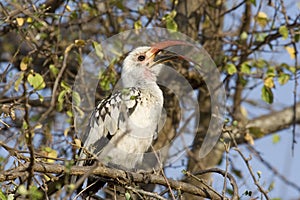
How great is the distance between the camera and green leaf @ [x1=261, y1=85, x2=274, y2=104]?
4246 mm

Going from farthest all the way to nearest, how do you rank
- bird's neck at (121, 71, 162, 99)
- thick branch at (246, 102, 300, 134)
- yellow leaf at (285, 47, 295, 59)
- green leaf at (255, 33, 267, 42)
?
thick branch at (246, 102, 300, 134) < yellow leaf at (285, 47, 295, 59) < green leaf at (255, 33, 267, 42) < bird's neck at (121, 71, 162, 99)

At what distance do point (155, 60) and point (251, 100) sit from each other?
6.76 feet

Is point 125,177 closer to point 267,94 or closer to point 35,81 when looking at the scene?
point 35,81

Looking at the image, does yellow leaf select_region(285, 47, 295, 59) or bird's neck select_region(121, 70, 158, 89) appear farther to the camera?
yellow leaf select_region(285, 47, 295, 59)

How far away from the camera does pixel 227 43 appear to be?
16.1 feet

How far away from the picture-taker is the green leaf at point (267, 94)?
425 cm

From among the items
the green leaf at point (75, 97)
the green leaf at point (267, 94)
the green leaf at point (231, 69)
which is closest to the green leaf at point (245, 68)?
the green leaf at point (231, 69)

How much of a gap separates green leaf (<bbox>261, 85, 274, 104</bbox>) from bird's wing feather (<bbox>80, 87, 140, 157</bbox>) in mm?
881

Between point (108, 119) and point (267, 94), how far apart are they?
1.11m

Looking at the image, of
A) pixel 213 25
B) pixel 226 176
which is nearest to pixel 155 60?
pixel 213 25

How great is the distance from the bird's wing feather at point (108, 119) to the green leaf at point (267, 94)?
2.89 feet

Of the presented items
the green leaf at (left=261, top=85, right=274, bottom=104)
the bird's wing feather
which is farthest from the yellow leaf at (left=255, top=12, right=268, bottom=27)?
the bird's wing feather

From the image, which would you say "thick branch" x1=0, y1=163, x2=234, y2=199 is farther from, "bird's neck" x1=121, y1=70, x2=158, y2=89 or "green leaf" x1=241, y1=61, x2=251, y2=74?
"green leaf" x1=241, y1=61, x2=251, y2=74

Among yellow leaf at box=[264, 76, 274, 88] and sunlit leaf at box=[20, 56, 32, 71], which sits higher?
sunlit leaf at box=[20, 56, 32, 71]
